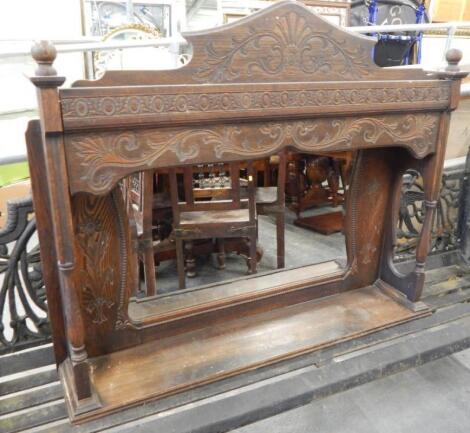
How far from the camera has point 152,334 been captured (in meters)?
1.35

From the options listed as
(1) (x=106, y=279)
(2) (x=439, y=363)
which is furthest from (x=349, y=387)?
(1) (x=106, y=279)

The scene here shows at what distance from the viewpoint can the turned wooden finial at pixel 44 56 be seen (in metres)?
0.80

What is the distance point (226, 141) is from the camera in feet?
3.41

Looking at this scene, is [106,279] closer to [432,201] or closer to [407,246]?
[432,201]

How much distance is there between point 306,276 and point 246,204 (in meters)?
0.74

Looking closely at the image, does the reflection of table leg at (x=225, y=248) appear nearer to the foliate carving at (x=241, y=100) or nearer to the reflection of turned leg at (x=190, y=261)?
the reflection of turned leg at (x=190, y=261)

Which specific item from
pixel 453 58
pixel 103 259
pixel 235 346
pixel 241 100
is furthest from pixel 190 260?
pixel 453 58

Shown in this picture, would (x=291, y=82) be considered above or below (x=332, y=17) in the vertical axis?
below

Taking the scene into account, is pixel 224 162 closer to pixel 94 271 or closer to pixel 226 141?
pixel 226 141

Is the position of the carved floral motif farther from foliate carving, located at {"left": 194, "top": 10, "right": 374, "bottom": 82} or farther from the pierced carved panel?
foliate carving, located at {"left": 194, "top": 10, "right": 374, "bottom": 82}

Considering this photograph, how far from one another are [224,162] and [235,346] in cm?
60

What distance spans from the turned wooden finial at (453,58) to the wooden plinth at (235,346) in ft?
2.68

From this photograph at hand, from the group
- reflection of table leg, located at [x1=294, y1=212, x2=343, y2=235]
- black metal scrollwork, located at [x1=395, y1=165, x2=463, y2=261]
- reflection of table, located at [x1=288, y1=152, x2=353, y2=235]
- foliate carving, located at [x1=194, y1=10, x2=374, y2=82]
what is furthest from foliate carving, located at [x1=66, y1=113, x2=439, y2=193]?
reflection of table, located at [x1=288, y1=152, x2=353, y2=235]

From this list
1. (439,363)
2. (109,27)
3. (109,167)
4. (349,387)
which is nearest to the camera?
(109,167)
